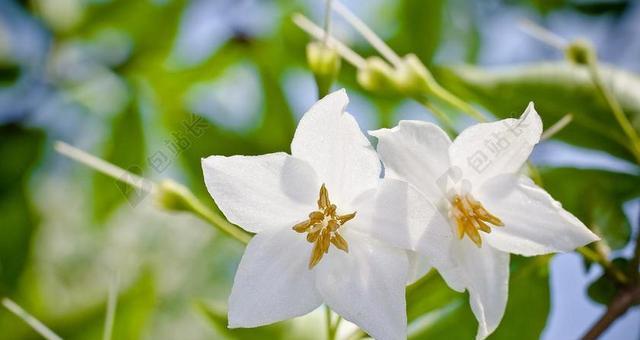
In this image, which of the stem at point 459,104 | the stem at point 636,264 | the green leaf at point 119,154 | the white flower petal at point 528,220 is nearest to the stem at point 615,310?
the stem at point 636,264

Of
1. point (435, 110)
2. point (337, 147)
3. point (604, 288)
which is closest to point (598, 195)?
point (604, 288)

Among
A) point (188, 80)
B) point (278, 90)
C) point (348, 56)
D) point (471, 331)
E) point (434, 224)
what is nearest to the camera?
point (434, 224)

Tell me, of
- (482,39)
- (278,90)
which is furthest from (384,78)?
(482,39)

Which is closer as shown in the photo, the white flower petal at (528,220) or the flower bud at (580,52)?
the white flower petal at (528,220)

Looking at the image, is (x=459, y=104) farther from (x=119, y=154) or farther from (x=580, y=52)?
(x=119, y=154)

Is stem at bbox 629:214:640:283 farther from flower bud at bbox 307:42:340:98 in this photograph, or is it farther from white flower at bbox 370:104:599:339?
flower bud at bbox 307:42:340:98

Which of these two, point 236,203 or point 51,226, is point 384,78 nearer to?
point 236,203

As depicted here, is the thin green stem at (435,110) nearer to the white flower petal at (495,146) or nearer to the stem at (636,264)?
the white flower petal at (495,146)
